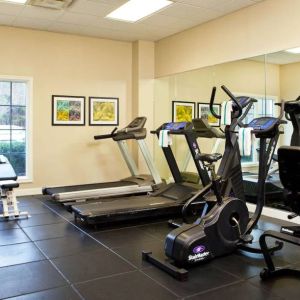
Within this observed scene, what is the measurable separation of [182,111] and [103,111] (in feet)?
5.35

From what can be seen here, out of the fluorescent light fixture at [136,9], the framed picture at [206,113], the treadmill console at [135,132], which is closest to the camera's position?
the fluorescent light fixture at [136,9]

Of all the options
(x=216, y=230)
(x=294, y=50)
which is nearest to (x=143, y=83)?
(x=294, y=50)

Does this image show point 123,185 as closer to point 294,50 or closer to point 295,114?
point 295,114

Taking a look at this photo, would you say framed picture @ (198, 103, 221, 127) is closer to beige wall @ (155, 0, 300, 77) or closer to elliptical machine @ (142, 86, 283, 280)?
beige wall @ (155, 0, 300, 77)

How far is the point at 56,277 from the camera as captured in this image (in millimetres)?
3104

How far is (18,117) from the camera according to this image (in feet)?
22.8

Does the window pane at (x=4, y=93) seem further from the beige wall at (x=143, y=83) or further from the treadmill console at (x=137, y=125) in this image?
the beige wall at (x=143, y=83)

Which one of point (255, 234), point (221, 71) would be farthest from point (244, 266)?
point (221, 71)

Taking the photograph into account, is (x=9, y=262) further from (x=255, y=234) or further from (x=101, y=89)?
(x=101, y=89)

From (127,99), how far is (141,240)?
4.30 metres

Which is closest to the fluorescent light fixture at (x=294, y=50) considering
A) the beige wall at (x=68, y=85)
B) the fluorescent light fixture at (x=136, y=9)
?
the fluorescent light fixture at (x=136, y=9)

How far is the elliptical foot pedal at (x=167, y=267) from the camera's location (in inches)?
120

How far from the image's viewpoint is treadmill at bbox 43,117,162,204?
593 centimetres

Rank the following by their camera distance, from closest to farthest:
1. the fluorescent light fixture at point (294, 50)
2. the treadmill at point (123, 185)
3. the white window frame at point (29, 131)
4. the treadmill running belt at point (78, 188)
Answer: the fluorescent light fixture at point (294, 50), the treadmill at point (123, 185), the treadmill running belt at point (78, 188), the white window frame at point (29, 131)
